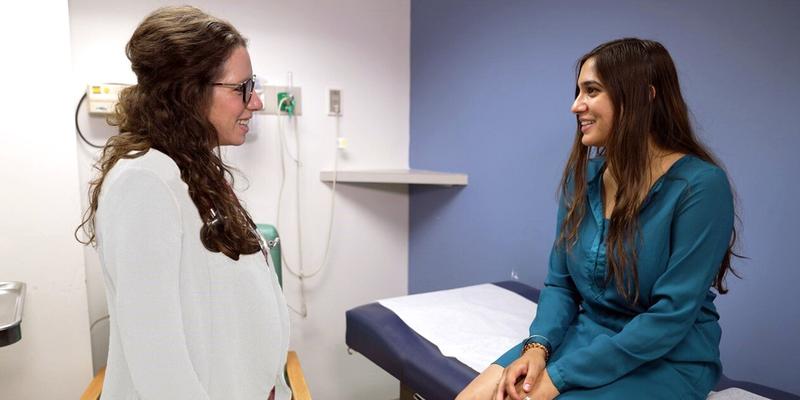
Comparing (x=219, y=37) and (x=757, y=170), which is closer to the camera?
(x=219, y=37)

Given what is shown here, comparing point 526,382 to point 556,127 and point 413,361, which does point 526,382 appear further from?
point 556,127

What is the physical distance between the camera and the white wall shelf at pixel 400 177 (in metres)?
2.23

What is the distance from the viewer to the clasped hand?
1060 millimetres

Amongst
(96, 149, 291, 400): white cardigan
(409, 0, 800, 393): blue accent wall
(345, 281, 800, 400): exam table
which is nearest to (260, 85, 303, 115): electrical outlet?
(409, 0, 800, 393): blue accent wall

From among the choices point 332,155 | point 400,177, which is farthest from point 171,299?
point 332,155

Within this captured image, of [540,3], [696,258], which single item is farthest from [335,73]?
[696,258]

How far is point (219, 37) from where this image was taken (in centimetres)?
83

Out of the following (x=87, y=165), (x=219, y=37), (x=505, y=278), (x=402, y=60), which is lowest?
(x=505, y=278)

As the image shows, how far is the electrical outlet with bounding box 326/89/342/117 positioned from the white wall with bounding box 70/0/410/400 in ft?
0.10

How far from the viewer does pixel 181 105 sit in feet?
2.66

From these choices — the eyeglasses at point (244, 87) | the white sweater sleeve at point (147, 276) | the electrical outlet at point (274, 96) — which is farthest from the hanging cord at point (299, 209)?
the white sweater sleeve at point (147, 276)

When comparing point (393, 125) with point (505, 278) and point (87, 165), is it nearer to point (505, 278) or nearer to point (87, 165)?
point (505, 278)

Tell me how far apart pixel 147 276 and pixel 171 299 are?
0.05 metres

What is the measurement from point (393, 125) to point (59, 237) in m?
1.53
